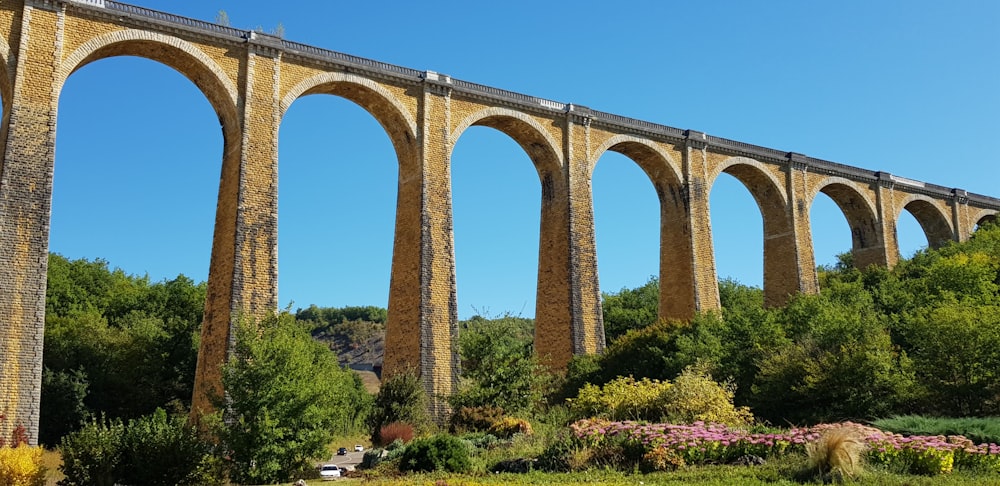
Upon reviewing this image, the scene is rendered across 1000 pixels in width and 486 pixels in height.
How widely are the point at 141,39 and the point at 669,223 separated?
22.7 meters

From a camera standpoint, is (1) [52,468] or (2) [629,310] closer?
(1) [52,468]

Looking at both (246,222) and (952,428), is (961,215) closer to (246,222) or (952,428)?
(952,428)

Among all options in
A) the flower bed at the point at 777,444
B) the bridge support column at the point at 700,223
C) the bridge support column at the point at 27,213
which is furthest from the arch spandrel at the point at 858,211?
the bridge support column at the point at 27,213

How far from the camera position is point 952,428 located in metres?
14.9

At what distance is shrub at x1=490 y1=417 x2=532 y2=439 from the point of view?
855 inches

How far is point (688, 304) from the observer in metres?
36.0

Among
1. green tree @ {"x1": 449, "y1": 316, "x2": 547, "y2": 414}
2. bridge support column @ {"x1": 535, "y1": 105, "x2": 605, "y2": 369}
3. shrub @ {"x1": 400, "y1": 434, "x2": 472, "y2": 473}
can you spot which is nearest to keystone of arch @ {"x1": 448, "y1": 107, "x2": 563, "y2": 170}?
bridge support column @ {"x1": 535, "y1": 105, "x2": 605, "y2": 369}

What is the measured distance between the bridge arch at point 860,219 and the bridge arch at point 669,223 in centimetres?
1193

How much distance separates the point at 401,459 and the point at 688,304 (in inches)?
820

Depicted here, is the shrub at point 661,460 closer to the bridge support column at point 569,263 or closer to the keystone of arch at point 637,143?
the bridge support column at point 569,263

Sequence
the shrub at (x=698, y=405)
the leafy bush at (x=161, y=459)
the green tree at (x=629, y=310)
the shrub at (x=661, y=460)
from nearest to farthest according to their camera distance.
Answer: the shrub at (x=661, y=460) → the leafy bush at (x=161, y=459) → the shrub at (x=698, y=405) → the green tree at (x=629, y=310)

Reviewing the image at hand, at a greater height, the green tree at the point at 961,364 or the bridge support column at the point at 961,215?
the bridge support column at the point at 961,215

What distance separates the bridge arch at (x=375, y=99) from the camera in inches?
1103

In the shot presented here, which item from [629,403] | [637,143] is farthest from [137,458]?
[637,143]
